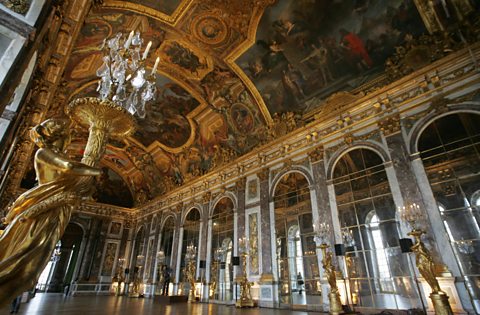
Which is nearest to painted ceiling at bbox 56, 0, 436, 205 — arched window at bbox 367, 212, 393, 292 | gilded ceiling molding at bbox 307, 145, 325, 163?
gilded ceiling molding at bbox 307, 145, 325, 163

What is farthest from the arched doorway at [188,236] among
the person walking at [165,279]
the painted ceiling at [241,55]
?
the painted ceiling at [241,55]

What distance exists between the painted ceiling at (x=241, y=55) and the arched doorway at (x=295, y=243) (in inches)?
121

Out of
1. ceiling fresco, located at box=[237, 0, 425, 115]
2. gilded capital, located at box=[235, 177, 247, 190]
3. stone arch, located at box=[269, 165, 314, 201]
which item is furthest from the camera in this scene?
gilded capital, located at box=[235, 177, 247, 190]

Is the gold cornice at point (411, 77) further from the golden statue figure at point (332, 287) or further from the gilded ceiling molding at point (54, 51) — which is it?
the gilded ceiling molding at point (54, 51)

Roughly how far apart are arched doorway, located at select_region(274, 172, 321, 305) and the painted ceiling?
121 inches

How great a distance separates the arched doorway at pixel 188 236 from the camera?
13.6 metres

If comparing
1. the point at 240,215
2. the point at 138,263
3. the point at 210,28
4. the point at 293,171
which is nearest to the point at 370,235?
the point at 293,171

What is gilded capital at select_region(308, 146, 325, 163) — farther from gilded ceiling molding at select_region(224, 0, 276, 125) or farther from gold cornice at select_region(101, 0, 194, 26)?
gold cornice at select_region(101, 0, 194, 26)

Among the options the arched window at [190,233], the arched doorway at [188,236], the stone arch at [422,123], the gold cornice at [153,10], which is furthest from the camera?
the arched window at [190,233]

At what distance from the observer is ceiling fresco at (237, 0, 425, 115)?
27.7ft

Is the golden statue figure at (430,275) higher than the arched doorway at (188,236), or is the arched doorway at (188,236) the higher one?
the arched doorway at (188,236)

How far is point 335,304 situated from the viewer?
686 cm

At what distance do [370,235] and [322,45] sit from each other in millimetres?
7033

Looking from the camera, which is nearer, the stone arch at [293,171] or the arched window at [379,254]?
the arched window at [379,254]
